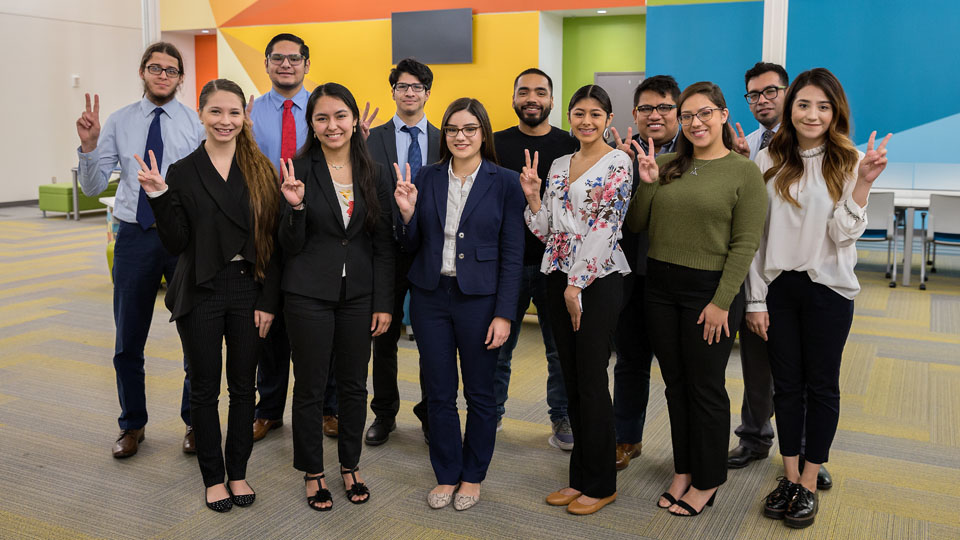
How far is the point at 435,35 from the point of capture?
408 inches

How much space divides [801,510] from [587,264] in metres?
1.25

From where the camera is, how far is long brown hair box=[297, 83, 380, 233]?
9.82 ft

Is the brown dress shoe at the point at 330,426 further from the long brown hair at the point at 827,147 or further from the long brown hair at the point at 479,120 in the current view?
the long brown hair at the point at 827,147

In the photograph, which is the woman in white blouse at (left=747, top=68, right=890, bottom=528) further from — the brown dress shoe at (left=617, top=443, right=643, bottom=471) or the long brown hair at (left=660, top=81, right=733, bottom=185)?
the brown dress shoe at (left=617, top=443, right=643, bottom=471)

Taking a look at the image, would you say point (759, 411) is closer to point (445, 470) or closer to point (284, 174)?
point (445, 470)

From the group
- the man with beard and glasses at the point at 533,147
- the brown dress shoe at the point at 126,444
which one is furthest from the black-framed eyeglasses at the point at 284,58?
the brown dress shoe at the point at 126,444

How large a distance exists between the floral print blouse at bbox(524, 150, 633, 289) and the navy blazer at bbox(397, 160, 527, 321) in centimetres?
16

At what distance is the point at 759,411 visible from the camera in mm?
3531

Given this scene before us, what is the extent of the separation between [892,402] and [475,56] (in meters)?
7.30

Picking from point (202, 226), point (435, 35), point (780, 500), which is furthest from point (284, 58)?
point (435, 35)

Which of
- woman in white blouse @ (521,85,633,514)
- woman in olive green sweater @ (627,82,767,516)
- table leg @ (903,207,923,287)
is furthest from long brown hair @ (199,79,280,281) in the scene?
table leg @ (903,207,923,287)

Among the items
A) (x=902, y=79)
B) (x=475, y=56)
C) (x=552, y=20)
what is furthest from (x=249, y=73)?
(x=902, y=79)

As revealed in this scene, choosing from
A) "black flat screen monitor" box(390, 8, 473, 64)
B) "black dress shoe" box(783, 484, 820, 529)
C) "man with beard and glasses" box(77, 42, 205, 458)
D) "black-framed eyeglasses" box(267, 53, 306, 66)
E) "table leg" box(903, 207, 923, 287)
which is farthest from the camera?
"black flat screen monitor" box(390, 8, 473, 64)

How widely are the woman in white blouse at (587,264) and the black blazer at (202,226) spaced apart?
43.6 inches
